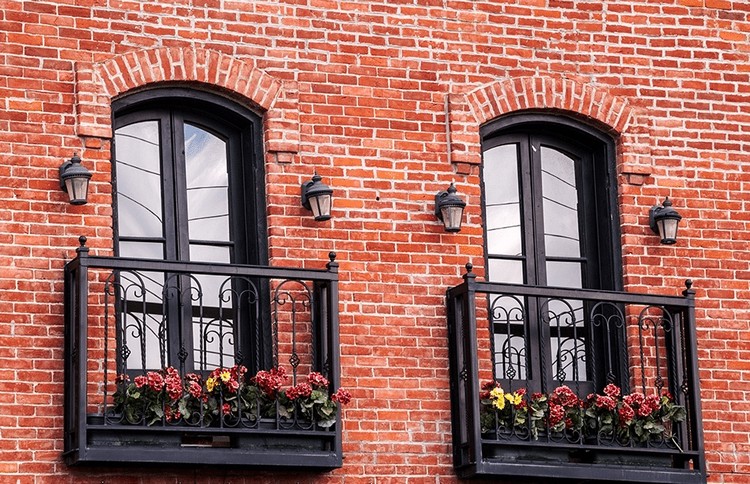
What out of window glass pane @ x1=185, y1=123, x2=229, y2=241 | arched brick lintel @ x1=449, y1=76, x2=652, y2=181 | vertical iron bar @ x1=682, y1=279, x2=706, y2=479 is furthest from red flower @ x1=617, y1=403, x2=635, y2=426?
window glass pane @ x1=185, y1=123, x2=229, y2=241

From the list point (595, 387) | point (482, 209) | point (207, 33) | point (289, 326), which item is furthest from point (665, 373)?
point (207, 33)

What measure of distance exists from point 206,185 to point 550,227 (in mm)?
2639

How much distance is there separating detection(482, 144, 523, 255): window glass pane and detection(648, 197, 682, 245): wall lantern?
40.1 inches

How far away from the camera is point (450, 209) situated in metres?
13.5

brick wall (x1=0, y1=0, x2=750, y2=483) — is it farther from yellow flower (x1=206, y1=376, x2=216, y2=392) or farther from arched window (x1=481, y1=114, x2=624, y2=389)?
yellow flower (x1=206, y1=376, x2=216, y2=392)

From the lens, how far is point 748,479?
1395 cm

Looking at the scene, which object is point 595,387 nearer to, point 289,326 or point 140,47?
point 289,326

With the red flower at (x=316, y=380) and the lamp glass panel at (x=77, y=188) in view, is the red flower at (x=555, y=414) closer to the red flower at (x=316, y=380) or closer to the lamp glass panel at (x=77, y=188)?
the red flower at (x=316, y=380)

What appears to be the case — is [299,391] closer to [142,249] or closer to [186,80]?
[142,249]

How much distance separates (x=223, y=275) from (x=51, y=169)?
1356 millimetres

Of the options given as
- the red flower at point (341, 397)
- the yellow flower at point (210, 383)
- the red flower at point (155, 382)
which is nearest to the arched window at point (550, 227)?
the red flower at point (341, 397)

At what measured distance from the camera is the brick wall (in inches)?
497

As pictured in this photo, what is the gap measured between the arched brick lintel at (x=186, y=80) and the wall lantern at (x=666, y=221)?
2.78 m

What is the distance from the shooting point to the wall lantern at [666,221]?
1408 cm
